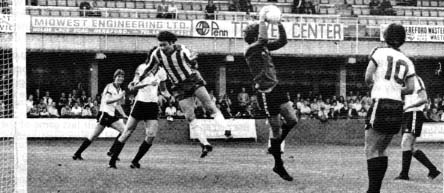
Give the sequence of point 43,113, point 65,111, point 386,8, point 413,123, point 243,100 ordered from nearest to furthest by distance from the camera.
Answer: point 413,123 < point 43,113 < point 65,111 < point 243,100 < point 386,8

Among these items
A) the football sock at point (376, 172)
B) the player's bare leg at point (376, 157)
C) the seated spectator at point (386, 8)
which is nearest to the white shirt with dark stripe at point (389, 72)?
the player's bare leg at point (376, 157)

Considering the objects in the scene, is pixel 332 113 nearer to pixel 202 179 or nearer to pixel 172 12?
pixel 172 12

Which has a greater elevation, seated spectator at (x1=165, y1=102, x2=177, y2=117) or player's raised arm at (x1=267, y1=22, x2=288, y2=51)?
player's raised arm at (x1=267, y1=22, x2=288, y2=51)

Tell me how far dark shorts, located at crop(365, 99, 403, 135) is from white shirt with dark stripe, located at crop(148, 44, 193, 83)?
4.36 meters

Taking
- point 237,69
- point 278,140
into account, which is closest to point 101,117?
point 278,140

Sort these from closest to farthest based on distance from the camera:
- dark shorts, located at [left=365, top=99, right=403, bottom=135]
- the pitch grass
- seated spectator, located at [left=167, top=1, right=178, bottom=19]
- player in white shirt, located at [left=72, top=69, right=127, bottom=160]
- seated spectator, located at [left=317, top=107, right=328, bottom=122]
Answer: dark shorts, located at [left=365, top=99, right=403, bottom=135] < the pitch grass < player in white shirt, located at [left=72, top=69, right=127, bottom=160] < seated spectator, located at [left=317, top=107, right=328, bottom=122] < seated spectator, located at [left=167, top=1, right=178, bottom=19]

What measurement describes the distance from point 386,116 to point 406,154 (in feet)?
13.2

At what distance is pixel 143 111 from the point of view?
13906 millimetres

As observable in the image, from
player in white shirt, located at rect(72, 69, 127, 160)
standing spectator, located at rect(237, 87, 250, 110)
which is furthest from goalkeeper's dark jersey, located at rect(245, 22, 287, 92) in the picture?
standing spectator, located at rect(237, 87, 250, 110)

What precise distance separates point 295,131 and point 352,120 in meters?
2.21

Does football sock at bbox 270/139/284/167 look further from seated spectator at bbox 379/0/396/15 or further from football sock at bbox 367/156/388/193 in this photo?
seated spectator at bbox 379/0/396/15

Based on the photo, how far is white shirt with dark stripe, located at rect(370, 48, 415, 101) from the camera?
8531 mm

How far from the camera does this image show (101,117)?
16.2 m

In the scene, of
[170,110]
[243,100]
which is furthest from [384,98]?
[243,100]
